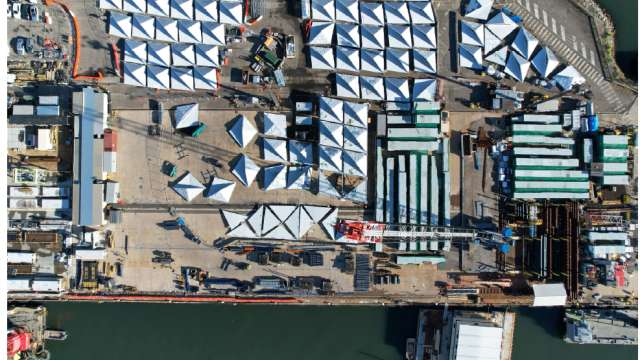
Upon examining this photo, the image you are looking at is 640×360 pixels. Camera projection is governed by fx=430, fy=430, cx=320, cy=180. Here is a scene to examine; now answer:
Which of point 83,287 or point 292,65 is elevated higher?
point 292,65

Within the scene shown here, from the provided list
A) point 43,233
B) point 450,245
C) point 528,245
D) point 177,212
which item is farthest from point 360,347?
point 43,233

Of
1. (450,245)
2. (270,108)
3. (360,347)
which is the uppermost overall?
(270,108)

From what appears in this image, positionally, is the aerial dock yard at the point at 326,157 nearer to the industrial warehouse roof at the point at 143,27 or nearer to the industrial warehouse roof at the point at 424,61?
the industrial warehouse roof at the point at 424,61

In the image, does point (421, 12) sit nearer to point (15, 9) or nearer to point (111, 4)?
point (111, 4)

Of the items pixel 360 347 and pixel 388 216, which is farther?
pixel 360 347

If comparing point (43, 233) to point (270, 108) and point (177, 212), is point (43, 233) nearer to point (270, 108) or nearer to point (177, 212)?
point (177, 212)

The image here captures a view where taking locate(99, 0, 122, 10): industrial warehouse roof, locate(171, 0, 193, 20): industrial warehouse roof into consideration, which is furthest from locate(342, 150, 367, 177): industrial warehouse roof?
locate(99, 0, 122, 10): industrial warehouse roof

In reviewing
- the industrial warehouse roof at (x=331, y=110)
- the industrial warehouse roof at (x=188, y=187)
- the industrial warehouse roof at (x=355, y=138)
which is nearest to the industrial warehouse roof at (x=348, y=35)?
the industrial warehouse roof at (x=331, y=110)

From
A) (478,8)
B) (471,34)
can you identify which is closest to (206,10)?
(471,34)
